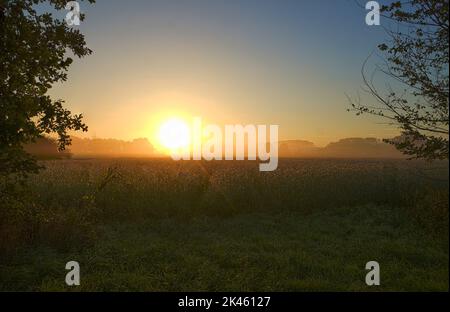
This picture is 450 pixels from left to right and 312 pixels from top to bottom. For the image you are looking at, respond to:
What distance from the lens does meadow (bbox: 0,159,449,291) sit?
312 inches

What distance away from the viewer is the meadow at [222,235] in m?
7.91

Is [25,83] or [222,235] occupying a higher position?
[25,83]

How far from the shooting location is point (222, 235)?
1122cm

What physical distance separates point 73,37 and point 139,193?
655 centimetres

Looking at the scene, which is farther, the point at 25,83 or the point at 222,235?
the point at 222,235

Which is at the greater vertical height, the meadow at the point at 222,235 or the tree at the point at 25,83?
the tree at the point at 25,83

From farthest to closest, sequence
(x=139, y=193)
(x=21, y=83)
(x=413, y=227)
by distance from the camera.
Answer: (x=139, y=193) → (x=413, y=227) → (x=21, y=83)

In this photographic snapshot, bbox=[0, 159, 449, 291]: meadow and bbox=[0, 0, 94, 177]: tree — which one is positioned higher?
bbox=[0, 0, 94, 177]: tree

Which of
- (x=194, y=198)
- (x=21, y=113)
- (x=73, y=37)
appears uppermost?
(x=73, y=37)
